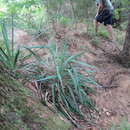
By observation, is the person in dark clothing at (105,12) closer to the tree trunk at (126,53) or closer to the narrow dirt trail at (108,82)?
the narrow dirt trail at (108,82)

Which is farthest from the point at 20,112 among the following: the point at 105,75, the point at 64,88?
the point at 105,75

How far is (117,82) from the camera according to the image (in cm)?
374

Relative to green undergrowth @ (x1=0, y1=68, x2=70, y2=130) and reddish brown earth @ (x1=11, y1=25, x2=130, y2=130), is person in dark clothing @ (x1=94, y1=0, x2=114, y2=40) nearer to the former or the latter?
reddish brown earth @ (x1=11, y1=25, x2=130, y2=130)

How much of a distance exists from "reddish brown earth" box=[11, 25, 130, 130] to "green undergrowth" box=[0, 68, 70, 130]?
2.22ft


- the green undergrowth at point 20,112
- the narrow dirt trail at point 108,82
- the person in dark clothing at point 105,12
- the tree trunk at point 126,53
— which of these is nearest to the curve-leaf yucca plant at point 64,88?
the narrow dirt trail at point 108,82

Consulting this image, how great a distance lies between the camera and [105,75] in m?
3.91

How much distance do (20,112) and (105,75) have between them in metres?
2.44

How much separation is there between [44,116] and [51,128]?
166mm

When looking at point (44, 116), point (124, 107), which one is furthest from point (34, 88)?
point (124, 107)

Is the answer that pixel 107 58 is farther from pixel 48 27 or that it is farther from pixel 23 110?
pixel 23 110

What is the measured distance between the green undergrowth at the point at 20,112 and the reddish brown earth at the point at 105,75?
677mm

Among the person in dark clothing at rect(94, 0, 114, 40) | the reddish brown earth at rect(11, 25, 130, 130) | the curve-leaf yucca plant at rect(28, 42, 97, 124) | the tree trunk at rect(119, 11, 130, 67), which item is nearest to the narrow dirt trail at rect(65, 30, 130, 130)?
the reddish brown earth at rect(11, 25, 130, 130)

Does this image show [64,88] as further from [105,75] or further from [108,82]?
[105,75]

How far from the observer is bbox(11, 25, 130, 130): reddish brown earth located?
3.06m
